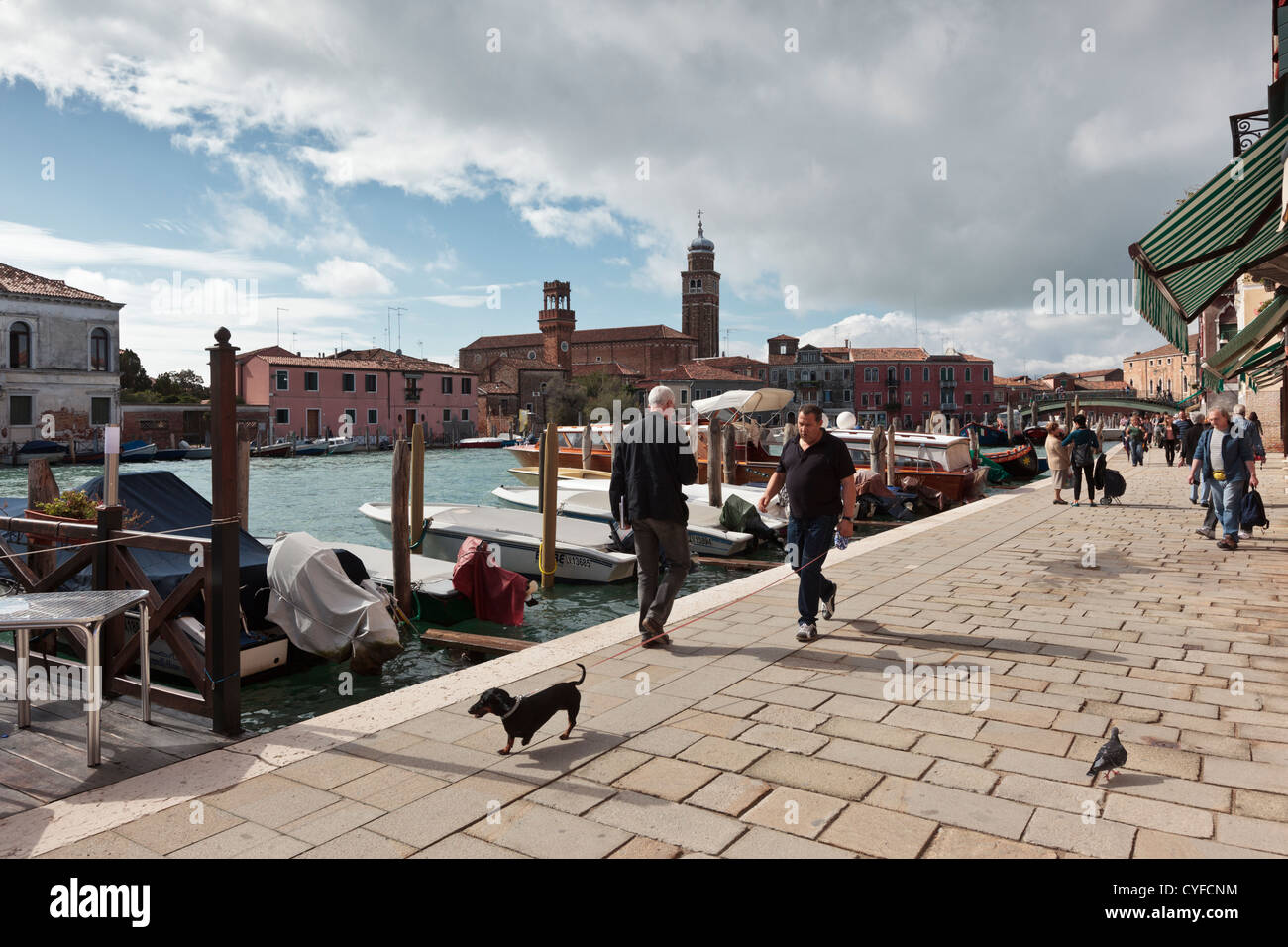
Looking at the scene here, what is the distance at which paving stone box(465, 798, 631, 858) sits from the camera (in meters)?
2.69

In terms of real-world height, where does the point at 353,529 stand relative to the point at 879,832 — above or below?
below

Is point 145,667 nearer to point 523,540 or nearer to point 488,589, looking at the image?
point 488,589

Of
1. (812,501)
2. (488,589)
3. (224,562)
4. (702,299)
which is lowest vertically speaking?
(488,589)

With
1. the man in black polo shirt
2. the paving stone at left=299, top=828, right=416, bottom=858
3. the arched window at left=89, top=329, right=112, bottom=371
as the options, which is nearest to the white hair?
the man in black polo shirt

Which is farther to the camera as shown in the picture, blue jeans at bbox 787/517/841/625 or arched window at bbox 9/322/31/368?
arched window at bbox 9/322/31/368

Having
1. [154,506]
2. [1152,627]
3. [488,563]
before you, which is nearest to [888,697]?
[1152,627]

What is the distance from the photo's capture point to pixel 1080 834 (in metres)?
2.74

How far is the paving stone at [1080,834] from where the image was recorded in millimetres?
2643

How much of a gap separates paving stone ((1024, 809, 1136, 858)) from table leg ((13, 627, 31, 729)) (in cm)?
398

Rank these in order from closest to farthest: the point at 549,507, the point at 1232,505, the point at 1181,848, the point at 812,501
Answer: the point at 1181,848 → the point at 812,501 → the point at 1232,505 → the point at 549,507

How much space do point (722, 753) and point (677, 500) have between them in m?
2.02

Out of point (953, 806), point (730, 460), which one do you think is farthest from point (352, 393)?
point (953, 806)

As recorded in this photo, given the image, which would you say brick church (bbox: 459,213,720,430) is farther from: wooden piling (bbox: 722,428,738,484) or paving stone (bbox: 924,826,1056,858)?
paving stone (bbox: 924,826,1056,858)
